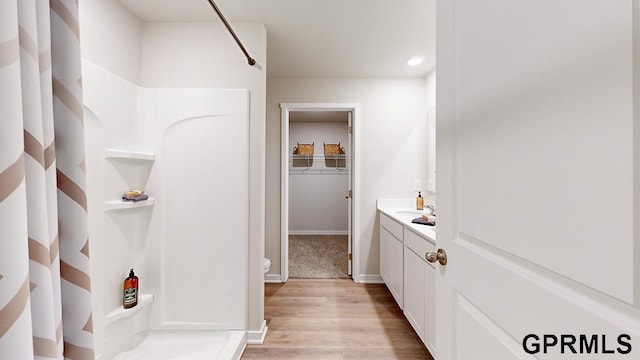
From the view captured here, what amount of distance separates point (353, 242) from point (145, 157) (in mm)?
2252

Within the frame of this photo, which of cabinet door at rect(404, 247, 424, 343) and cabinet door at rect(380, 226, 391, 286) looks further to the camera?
cabinet door at rect(380, 226, 391, 286)

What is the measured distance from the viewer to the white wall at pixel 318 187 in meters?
5.66

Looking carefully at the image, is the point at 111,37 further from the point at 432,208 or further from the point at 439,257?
the point at 432,208

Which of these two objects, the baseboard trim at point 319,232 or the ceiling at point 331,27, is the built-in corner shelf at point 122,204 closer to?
the ceiling at point 331,27

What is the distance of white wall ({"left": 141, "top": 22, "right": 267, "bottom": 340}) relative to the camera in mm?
2066

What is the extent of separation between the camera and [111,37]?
1.77 m

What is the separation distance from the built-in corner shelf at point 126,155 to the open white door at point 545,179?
1.89 meters

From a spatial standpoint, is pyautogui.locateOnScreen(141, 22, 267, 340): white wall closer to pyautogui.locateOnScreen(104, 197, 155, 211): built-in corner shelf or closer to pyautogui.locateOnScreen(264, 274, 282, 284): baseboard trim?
pyautogui.locateOnScreen(104, 197, 155, 211): built-in corner shelf

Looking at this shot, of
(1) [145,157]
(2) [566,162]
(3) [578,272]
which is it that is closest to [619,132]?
(2) [566,162]

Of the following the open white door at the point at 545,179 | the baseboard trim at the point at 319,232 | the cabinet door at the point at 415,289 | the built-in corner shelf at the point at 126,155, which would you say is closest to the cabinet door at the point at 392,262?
the cabinet door at the point at 415,289

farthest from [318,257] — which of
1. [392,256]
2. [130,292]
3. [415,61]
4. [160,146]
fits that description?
[415,61]

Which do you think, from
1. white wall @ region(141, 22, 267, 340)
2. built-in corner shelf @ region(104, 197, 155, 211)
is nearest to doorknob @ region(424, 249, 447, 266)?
white wall @ region(141, 22, 267, 340)

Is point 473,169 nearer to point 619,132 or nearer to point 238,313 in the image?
point 619,132

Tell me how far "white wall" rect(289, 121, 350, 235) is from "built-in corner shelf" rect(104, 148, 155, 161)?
3782 millimetres
